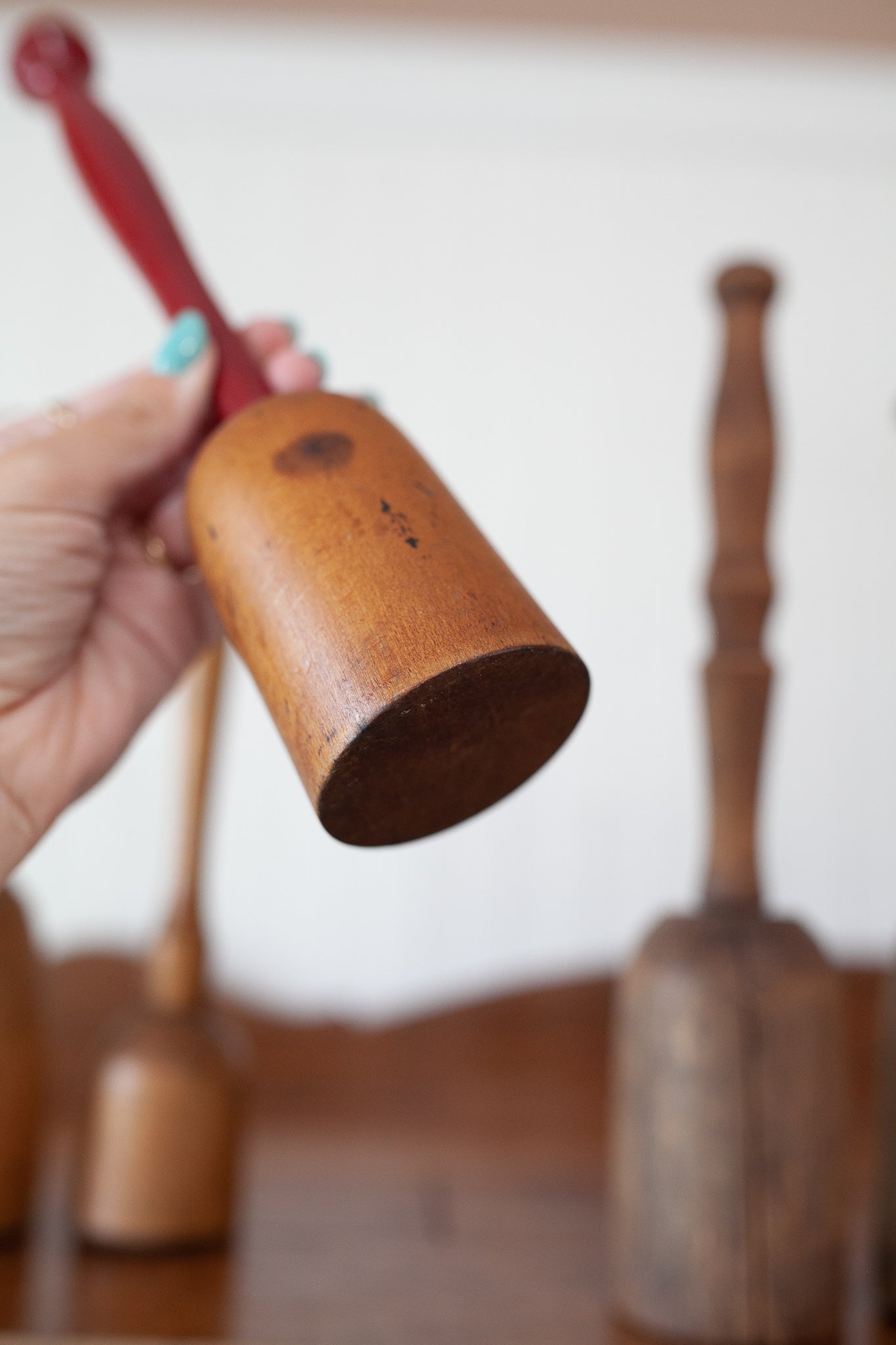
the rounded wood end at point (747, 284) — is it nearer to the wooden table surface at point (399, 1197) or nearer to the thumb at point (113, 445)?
the thumb at point (113, 445)

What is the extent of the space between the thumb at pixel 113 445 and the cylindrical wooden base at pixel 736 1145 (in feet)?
0.93

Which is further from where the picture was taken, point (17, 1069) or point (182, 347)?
point (17, 1069)

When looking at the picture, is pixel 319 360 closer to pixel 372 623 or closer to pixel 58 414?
pixel 58 414

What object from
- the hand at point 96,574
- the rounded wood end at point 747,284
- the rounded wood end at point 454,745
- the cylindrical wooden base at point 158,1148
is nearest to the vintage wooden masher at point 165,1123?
the cylindrical wooden base at point 158,1148

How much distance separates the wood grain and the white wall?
586 millimetres

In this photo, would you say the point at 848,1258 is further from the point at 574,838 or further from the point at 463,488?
the point at 463,488

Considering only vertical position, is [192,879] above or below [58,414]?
below

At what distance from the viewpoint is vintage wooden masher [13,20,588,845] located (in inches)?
10.9

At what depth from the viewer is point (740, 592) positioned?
20.4 inches

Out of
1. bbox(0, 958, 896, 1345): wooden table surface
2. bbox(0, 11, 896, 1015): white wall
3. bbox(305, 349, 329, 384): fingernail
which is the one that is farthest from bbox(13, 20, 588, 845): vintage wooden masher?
bbox(0, 11, 896, 1015): white wall

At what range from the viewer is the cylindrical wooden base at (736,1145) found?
454mm

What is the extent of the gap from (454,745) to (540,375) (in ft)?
2.53

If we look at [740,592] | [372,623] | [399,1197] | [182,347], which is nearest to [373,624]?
[372,623]

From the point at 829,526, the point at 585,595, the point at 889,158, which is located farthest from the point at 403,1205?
the point at 889,158
